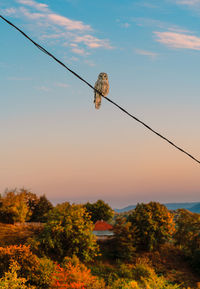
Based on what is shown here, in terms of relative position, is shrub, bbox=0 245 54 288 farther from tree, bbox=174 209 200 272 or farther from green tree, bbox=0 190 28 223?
green tree, bbox=0 190 28 223

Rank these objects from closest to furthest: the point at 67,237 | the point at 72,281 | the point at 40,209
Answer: the point at 72,281 → the point at 67,237 → the point at 40,209

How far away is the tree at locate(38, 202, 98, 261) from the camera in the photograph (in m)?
28.3

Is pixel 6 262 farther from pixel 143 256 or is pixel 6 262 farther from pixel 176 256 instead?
pixel 176 256

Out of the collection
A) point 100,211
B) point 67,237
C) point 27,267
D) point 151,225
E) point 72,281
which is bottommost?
point 72,281

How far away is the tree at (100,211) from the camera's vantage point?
62.3 meters

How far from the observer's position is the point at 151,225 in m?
32.5

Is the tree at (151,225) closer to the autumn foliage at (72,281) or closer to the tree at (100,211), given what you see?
the autumn foliage at (72,281)

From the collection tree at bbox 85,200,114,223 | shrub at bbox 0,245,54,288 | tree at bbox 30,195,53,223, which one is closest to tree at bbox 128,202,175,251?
shrub at bbox 0,245,54,288

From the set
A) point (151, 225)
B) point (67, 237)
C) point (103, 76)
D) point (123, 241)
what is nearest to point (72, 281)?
point (103, 76)

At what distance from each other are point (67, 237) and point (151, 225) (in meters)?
9.05

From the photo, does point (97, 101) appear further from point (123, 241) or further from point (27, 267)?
point (123, 241)

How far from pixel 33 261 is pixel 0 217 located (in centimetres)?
3008

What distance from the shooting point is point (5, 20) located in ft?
17.3

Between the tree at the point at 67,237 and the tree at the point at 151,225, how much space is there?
5.96 m
